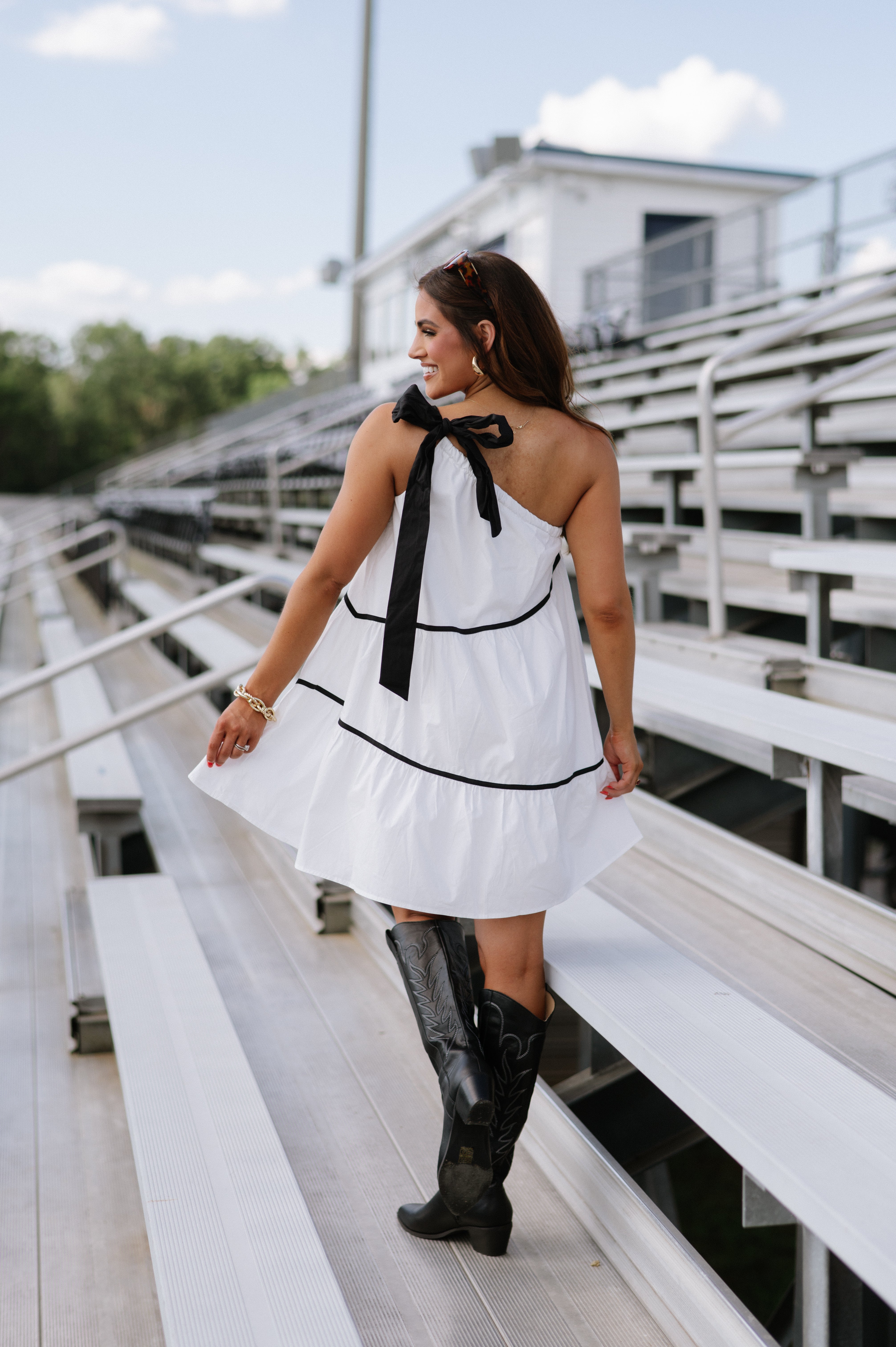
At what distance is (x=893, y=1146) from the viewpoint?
111cm

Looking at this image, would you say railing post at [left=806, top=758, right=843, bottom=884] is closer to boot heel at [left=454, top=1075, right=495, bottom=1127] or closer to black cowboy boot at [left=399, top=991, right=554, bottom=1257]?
black cowboy boot at [left=399, top=991, right=554, bottom=1257]

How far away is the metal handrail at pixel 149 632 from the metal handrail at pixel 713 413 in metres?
1.15

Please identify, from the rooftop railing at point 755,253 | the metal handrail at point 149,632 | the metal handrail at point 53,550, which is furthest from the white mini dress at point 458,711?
the rooftop railing at point 755,253

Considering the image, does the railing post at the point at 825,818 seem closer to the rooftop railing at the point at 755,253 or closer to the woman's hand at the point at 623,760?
the woman's hand at the point at 623,760

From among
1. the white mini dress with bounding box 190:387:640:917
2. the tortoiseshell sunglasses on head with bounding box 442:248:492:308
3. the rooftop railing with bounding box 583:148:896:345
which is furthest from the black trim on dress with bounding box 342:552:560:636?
the rooftop railing with bounding box 583:148:896:345

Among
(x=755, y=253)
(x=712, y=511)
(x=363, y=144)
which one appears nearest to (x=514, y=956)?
(x=712, y=511)

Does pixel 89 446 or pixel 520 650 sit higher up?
pixel 89 446

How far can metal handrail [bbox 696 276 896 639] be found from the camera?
300 cm

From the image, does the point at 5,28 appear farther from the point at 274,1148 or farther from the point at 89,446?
the point at 274,1148

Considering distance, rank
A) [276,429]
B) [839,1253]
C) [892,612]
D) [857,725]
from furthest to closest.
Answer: [276,429]
[892,612]
[857,725]
[839,1253]

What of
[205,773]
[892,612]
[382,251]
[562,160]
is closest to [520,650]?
[205,773]

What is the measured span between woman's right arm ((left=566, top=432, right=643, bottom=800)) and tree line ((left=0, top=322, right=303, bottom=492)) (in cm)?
4606

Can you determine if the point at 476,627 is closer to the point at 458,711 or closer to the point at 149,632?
the point at 458,711

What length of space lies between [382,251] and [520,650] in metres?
19.9
